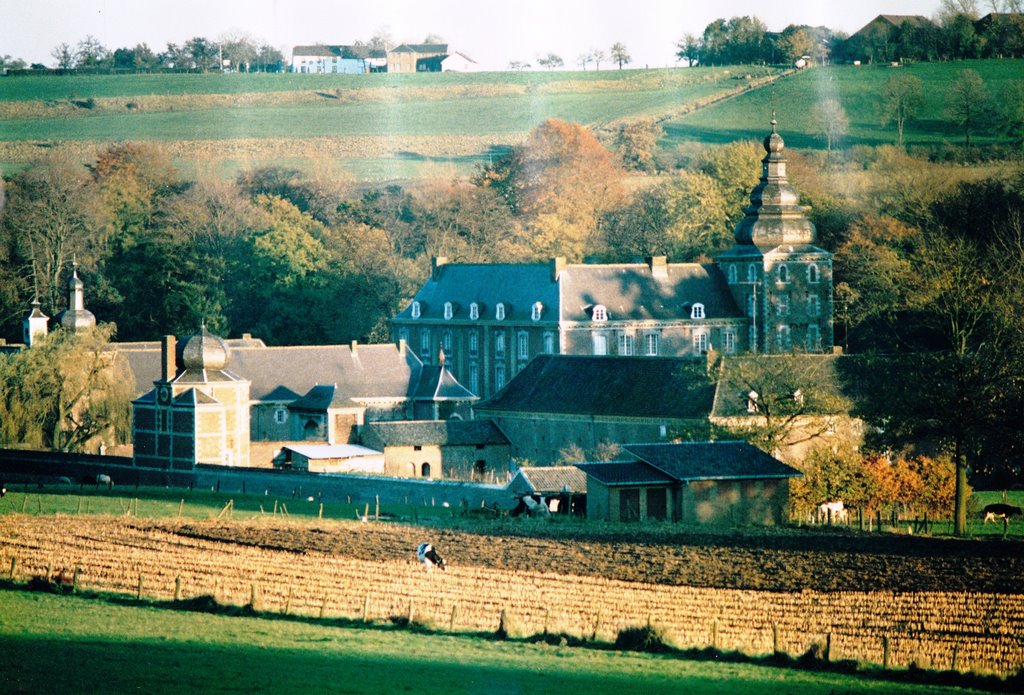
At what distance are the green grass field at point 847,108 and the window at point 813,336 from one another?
2099 cm

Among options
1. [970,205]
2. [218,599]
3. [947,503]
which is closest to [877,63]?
[970,205]

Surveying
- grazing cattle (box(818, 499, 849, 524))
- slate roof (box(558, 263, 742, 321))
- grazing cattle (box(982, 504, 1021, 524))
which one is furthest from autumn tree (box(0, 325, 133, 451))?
grazing cattle (box(982, 504, 1021, 524))

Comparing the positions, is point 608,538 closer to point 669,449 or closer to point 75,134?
point 669,449

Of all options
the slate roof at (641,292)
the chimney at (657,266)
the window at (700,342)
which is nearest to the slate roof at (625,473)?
the slate roof at (641,292)

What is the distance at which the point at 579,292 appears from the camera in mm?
86375

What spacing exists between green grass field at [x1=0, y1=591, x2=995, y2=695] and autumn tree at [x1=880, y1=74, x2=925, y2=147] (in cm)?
7792

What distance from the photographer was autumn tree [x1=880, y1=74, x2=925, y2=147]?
109m

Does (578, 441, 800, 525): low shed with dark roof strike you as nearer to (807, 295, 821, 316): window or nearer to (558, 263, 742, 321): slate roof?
(558, 263, 742, 321): slate roof

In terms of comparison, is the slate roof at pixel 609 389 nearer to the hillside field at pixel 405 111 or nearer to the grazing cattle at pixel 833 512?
the grazing cattle at pixel 833 512

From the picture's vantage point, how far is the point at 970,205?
3238 inches

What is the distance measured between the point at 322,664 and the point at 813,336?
193ft

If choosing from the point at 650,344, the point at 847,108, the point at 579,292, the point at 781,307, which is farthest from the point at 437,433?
the point at 847,108

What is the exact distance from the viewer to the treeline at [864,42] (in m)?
106

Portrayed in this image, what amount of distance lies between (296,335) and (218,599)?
60.0 meters
